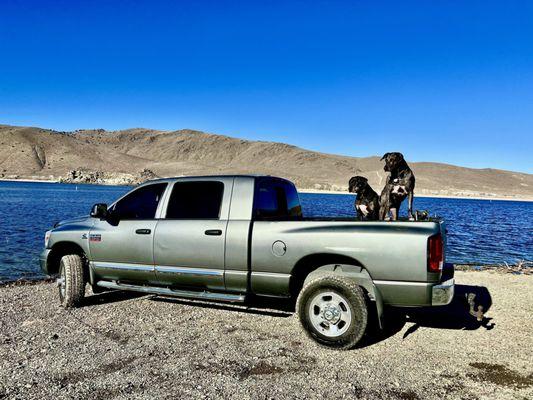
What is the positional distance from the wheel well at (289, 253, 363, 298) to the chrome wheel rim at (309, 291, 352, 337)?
15.9 inches

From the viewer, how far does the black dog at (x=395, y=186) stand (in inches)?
304

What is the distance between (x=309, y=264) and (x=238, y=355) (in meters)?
1.38

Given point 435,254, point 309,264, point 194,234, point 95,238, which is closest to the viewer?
point 435,254

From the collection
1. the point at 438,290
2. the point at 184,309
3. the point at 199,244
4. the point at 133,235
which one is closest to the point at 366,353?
the point at 438,290

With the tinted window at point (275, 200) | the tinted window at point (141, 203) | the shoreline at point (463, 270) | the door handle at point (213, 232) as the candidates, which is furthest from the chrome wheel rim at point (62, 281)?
the tinted window at point (275, 200)

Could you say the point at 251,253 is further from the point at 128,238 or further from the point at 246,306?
the point at 128,238

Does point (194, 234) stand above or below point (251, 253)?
above

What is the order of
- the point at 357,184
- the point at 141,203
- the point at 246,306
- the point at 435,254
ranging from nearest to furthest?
the point at 435,254 < the point at 246,306 < the point at 141,203 < the point at 357,184

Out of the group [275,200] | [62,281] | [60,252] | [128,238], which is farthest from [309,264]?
[60,252]

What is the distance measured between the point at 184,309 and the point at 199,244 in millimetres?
1623

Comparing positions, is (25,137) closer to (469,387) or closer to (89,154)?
(89,154)

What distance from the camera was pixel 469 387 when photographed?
162 inches

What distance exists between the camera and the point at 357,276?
194 inches

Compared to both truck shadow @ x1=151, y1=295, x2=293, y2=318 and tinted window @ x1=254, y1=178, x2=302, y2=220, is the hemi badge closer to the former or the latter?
truck shadow @ x1=151, y1=295, x2=293, y2=318
